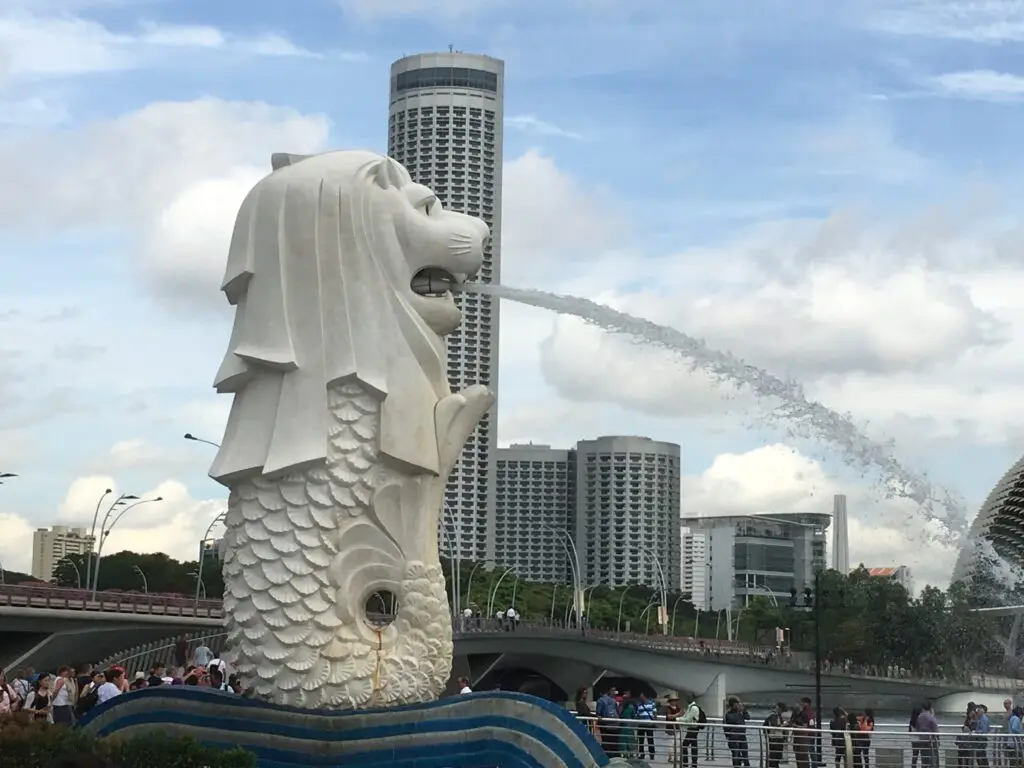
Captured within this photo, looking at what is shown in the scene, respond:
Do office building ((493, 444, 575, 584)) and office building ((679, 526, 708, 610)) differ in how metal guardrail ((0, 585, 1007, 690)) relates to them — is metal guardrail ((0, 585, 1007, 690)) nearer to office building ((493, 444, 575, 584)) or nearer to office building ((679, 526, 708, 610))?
office building ((493, 444, 575, 584))

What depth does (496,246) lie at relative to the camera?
70.0 m

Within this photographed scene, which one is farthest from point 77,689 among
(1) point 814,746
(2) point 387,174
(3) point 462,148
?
(3) point 462,148

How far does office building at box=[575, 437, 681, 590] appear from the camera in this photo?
11906 centimetres

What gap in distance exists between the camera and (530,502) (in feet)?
384

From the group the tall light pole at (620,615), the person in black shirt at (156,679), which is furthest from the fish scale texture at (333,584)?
the tall light pole at (620,615)

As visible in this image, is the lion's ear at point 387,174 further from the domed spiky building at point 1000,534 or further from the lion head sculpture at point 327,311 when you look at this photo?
the domed spiky building at point 1000,534

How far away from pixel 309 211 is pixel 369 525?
11.5 ft

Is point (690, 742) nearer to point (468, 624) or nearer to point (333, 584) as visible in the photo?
point (333, 584)

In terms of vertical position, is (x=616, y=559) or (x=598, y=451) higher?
(x=598, y=451)

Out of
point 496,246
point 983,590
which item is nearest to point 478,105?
point 496,246

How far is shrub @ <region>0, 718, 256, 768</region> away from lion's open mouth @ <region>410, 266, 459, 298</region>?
234 inches

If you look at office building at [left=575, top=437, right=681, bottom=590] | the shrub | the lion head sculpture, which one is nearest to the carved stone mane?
the lion head sculpture

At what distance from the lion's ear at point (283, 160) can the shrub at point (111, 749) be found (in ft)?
22.9

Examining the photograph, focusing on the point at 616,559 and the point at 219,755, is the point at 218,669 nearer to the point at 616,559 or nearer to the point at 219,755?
the point at 219,755
